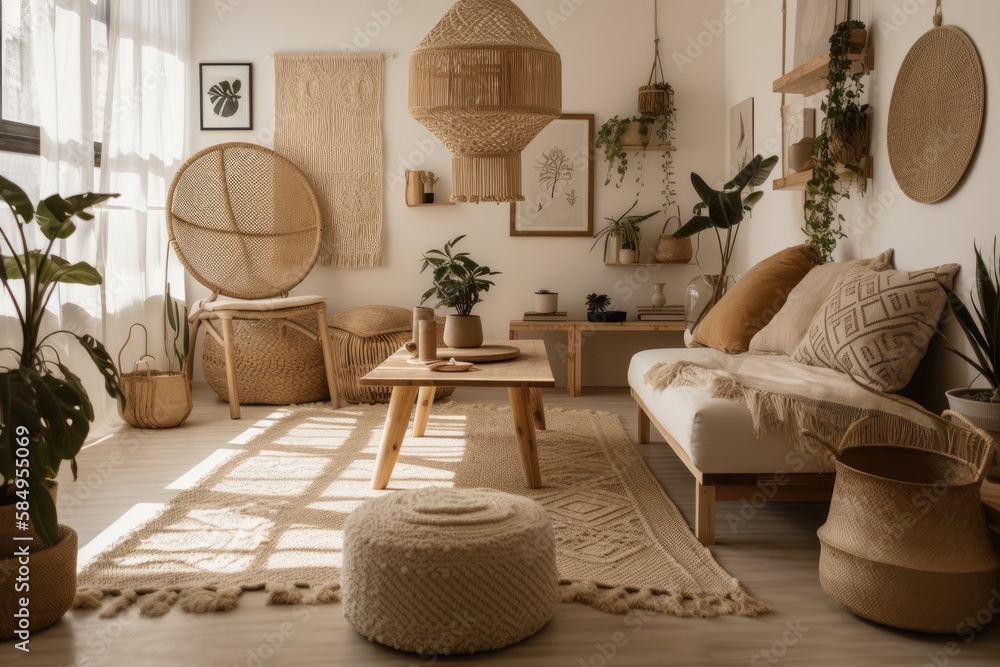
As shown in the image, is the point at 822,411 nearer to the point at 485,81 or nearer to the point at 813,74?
the point at 485,81

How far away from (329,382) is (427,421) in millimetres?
800

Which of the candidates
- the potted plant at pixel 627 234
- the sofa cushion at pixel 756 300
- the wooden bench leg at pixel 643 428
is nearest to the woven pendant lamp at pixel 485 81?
the sofa cushion at pixel 756 300

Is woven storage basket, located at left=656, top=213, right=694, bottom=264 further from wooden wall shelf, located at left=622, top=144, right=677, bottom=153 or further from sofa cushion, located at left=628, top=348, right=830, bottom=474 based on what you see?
sofa cushion, located at left=628, top=348, right=830, bottom=474

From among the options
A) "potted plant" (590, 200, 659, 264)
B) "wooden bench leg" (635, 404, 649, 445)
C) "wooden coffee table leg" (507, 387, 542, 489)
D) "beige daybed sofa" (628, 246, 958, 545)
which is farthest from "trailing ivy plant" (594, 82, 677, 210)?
"wooden coffee table leg" (507, 387, 542, 489)

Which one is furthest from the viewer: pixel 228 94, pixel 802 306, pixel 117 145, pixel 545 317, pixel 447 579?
pixel 228 94

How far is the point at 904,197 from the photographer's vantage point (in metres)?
3.02

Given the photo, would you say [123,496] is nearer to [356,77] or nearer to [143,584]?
[143,584]

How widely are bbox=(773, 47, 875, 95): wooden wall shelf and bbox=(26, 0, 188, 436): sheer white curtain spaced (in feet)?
9.92

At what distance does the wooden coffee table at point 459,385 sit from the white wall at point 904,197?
4.34ft

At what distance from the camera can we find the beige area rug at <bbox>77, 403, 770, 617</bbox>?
2.12 meters

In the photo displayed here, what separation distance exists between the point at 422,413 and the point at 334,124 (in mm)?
2164

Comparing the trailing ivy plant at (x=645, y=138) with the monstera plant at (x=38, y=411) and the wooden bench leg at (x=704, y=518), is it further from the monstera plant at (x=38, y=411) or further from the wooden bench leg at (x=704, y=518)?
the monstera plant at (x=38, y=411)

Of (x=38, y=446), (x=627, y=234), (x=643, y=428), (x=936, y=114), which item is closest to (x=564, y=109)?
(x=627, y=234)

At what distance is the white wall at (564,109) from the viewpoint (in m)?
5.14
